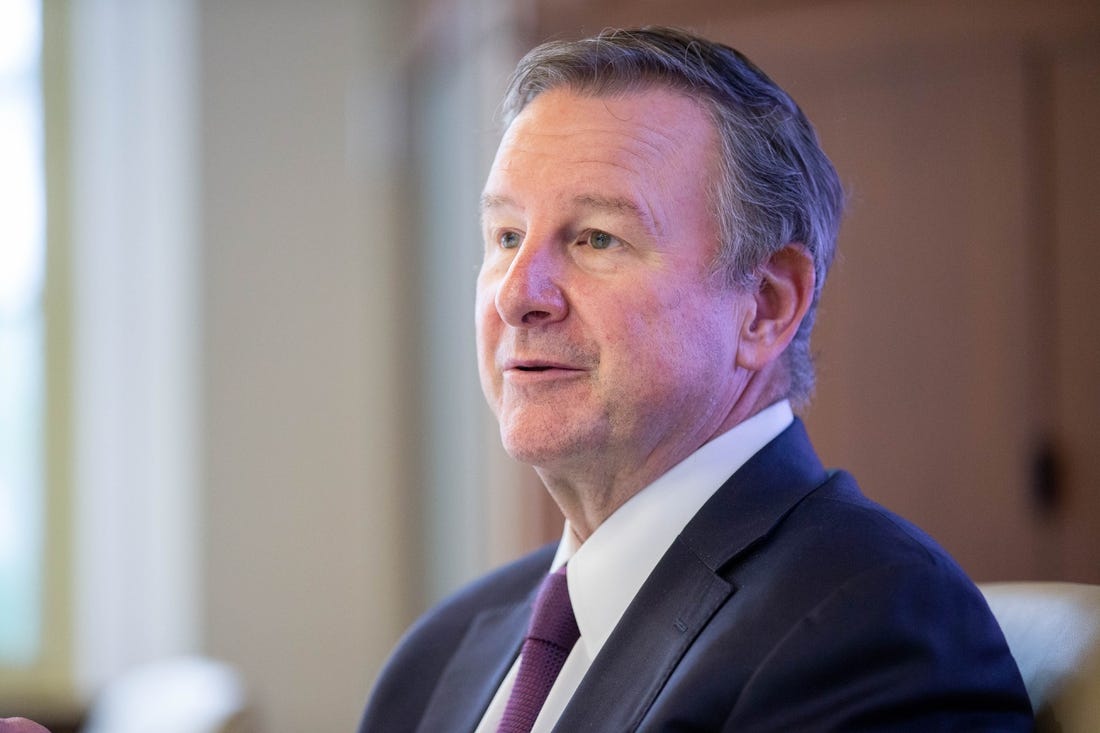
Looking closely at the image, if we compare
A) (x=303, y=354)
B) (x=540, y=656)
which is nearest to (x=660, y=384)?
(x=540, y=656)

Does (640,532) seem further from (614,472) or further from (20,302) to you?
(20,302)

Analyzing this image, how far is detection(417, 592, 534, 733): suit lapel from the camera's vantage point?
1.48 m

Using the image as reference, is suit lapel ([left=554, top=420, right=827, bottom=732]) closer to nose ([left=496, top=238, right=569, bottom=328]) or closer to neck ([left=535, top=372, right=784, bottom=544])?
neck ([left=535, top=372, right=784, bottom=544])

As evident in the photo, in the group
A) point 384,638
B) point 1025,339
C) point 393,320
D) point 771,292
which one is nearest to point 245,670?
point 384,638

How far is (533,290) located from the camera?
135cm

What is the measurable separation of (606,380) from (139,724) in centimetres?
122

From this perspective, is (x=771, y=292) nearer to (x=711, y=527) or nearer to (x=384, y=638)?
(x=711, y=527)

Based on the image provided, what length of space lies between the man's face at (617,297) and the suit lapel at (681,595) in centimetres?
10

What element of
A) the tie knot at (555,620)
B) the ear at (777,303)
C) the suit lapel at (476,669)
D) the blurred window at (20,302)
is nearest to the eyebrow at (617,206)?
the ear at (777,303)

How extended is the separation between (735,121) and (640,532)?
47 centimetres

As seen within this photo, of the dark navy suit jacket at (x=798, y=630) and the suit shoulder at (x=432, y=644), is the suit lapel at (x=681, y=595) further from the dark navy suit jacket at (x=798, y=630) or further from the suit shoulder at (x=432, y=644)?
the suit shoulder at (x=432, y=644)

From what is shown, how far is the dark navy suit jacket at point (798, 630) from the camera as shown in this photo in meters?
1.05

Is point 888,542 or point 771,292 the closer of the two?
point 888,542

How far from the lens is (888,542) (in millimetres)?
1157
